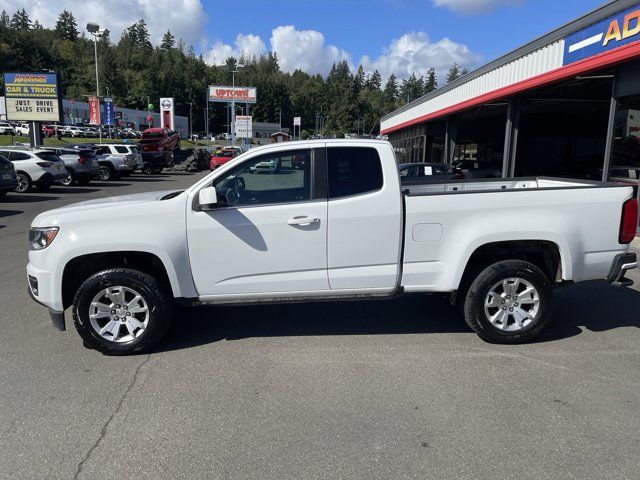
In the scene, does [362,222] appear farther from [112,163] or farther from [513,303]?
[112,163]

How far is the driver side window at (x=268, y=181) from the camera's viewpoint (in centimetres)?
476

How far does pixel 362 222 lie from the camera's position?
4.72 meters

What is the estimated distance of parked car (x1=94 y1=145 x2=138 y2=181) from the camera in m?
26.2

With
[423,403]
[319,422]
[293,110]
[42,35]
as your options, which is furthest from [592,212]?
[42,35]

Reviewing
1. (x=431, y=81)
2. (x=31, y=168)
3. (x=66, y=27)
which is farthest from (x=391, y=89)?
(x=31, y=168)

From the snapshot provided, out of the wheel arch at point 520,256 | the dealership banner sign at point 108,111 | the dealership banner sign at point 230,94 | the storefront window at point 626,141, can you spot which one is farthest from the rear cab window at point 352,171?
the dealership banner sign at point 230,94

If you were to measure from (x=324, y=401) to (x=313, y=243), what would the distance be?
1.46m

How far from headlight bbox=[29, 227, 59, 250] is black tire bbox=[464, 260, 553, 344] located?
389cm

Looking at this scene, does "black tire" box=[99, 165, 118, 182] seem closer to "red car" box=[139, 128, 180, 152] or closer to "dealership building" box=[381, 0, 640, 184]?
"red car" box=[139, 128, 180, 152]

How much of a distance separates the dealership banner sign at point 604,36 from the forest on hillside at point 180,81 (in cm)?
11097

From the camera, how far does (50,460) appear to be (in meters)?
3.14

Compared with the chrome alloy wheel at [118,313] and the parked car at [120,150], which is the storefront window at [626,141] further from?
the parked car at [120,150]

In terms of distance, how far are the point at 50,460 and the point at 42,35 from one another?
645 ft

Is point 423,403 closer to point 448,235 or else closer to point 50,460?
point 448,235
